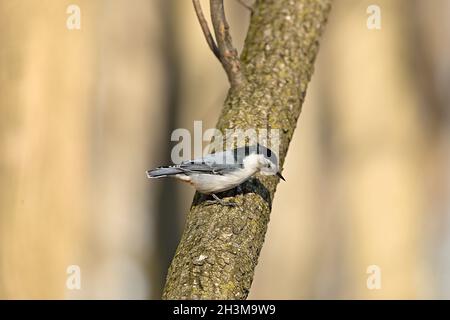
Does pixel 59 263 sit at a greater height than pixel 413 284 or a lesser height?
greater

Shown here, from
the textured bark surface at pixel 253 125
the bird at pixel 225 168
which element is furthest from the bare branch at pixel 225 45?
the bird at pixel 225 168

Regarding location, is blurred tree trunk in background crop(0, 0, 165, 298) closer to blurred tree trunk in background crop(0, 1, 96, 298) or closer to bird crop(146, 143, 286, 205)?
blurred tree trunk in background crop(0, 1, 96, 298)

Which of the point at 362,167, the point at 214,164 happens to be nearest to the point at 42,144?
the point at 214,164

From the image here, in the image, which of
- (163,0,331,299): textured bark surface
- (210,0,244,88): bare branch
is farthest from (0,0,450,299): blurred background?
(163,0,331,299): textured bark surface

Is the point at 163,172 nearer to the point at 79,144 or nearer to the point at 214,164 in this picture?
the point at 214,164
